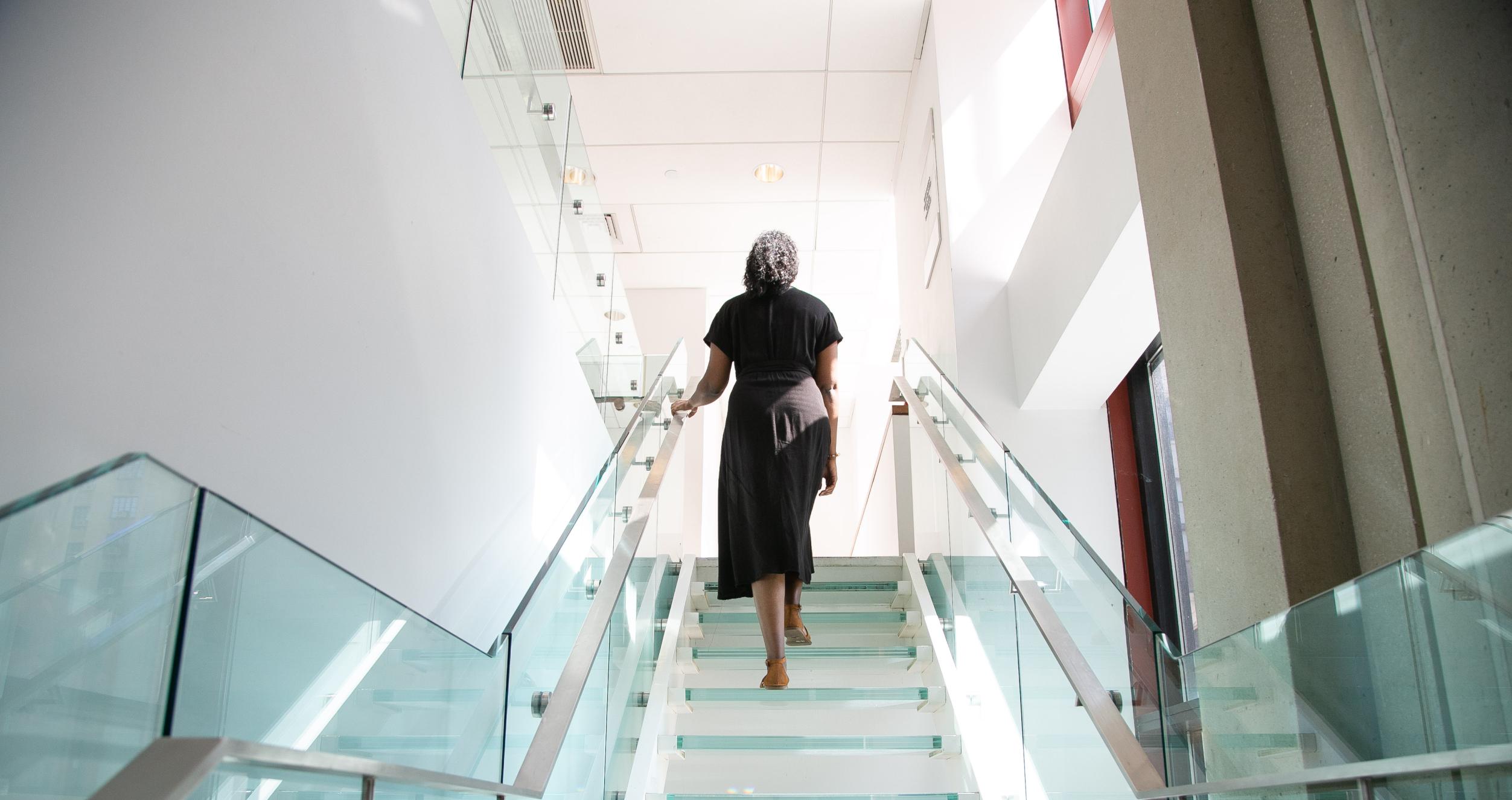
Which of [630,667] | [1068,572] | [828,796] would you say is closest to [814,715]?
[828,796]

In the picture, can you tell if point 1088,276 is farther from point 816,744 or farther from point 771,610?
point 816,744

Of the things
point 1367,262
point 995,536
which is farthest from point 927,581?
point 1367,262

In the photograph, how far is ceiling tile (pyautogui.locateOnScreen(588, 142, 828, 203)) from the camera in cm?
841

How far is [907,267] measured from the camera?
332 inches

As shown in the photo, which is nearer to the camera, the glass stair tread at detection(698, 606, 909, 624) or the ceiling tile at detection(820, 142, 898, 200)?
the glass stair tread at detection(698, 606, 909, 624)

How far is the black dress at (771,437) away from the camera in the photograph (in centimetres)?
391

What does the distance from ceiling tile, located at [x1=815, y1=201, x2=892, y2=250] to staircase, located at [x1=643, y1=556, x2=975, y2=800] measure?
5115mm

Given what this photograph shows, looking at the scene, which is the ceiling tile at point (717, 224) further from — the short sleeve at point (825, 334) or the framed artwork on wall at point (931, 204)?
the short sleeve at point (825, 334)

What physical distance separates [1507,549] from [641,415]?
140 inches

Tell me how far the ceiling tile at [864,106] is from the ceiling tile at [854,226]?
1134mm

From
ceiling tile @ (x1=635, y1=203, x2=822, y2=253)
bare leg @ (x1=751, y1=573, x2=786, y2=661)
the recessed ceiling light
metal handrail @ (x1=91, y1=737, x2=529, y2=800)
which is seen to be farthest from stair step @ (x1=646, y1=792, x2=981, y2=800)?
ceiling tile @ (x1=635, y1=203, x2=822, y2=253)

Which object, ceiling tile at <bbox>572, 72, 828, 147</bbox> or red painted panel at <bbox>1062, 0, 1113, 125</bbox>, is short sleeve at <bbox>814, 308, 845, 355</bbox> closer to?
red painted panel at <bbox>1062, 0, 1113, 125</bbox>

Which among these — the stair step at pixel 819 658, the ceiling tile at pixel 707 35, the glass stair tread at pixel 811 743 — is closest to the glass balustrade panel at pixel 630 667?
the glass stair tread at pixel 811 743

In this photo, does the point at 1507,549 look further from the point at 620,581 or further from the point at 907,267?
the point at 907,267
